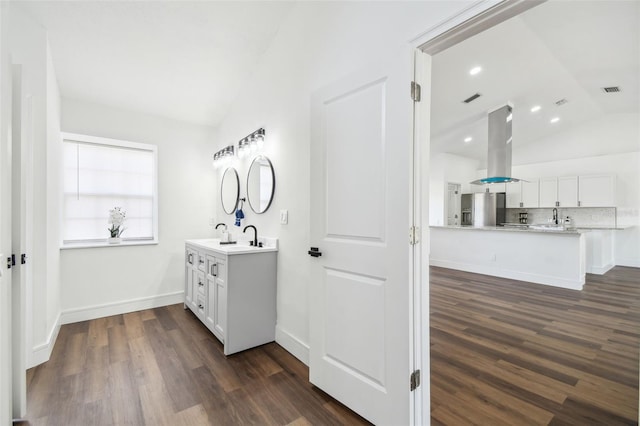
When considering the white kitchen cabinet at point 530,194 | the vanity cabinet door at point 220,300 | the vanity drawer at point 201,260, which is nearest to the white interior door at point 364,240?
the vanity cabinet door at point 220,300

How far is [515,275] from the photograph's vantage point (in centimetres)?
492

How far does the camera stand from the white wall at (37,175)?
2172mm

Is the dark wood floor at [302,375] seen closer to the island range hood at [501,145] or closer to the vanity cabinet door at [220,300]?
the vanity cabinet door at [220,300]

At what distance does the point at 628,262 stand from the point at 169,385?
30.8 ft

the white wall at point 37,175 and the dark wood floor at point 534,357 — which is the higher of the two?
the white wall at point 37,175

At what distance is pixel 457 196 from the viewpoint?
800cm

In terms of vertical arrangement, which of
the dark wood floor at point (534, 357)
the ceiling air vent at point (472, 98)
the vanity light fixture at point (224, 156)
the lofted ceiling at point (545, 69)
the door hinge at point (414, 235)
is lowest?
the dark wood floor at point (534, 357)

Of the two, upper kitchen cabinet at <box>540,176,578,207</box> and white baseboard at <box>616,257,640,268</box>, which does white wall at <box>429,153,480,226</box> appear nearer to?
upper kitchen cabinet at <box>540,176,578,207</box>

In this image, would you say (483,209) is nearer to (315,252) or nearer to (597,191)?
(597,191)

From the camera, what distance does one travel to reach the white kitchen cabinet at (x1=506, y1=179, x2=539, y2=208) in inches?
292

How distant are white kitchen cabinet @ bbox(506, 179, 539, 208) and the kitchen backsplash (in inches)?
19.2

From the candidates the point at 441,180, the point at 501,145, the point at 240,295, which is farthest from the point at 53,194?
the point at 441,180

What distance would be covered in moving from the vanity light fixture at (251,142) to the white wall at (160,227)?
1.16m

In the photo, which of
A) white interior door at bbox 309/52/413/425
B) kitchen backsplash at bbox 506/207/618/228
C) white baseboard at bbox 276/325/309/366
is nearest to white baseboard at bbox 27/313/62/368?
white baseboard at bbox 276/325/309/366
